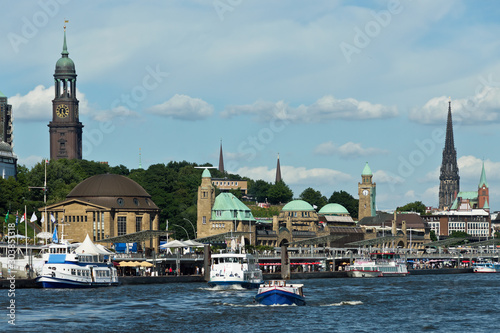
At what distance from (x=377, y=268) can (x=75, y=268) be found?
70666 mm

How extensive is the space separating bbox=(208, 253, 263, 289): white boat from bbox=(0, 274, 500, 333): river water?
5.63 feet

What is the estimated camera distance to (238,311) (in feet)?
311

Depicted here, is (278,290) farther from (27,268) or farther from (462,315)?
(27,268)

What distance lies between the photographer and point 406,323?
88438 millimetres

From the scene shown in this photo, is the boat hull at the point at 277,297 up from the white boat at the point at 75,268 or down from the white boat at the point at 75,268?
down

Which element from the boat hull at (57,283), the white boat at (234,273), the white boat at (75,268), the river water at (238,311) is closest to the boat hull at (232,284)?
the white boat at (234,273)

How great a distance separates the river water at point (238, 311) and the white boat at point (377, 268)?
48.6 metres

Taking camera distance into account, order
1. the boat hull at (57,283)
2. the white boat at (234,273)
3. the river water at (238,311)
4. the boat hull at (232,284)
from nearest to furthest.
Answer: the river water at (238,311), the boat hull at (57,283), the boat hull at (232,284), the white boat at (234,273)

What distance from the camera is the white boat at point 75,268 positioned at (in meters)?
119

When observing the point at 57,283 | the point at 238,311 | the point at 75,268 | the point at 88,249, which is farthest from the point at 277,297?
the point at 88,249

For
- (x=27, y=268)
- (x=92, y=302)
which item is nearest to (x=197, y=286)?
(x=27, y=268)

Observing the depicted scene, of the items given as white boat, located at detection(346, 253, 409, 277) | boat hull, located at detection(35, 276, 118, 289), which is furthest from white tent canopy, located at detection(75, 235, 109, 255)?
white boat, located at detection(346, 253, 409, 277)

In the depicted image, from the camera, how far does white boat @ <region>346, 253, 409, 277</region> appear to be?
17612cm

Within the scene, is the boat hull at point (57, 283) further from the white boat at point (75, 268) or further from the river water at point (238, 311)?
the river water at point (238, 311)
